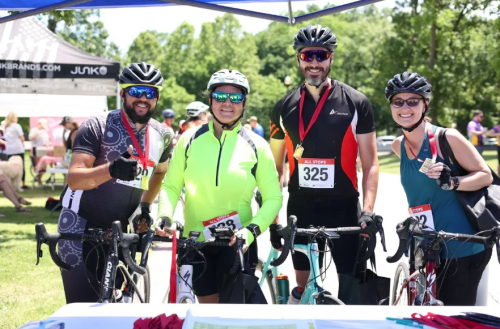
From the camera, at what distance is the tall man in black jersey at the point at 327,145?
179 inches

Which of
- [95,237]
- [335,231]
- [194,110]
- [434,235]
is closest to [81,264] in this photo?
[95,237]

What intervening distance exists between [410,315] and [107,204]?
236 cm

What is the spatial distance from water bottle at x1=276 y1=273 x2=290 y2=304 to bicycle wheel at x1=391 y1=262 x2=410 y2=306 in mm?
811

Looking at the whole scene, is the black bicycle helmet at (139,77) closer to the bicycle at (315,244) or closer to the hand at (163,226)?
the hand at (163,226)

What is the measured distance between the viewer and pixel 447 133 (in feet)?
13.9

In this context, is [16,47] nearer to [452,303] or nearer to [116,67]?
[116,67]

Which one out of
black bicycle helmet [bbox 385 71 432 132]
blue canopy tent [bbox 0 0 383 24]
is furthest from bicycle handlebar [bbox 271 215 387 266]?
blue canopy tent [bbox 0 0 383 24]

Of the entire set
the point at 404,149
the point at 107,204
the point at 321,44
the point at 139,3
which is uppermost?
the point at 139,3

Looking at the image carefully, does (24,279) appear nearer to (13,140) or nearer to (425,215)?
(425,215)

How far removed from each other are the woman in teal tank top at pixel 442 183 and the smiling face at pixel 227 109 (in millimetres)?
1089

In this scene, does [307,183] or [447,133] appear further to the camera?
[307,183]

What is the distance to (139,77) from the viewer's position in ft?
13.6

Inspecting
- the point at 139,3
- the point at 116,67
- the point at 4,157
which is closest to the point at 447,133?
the point at 139,3

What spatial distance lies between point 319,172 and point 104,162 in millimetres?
1512
